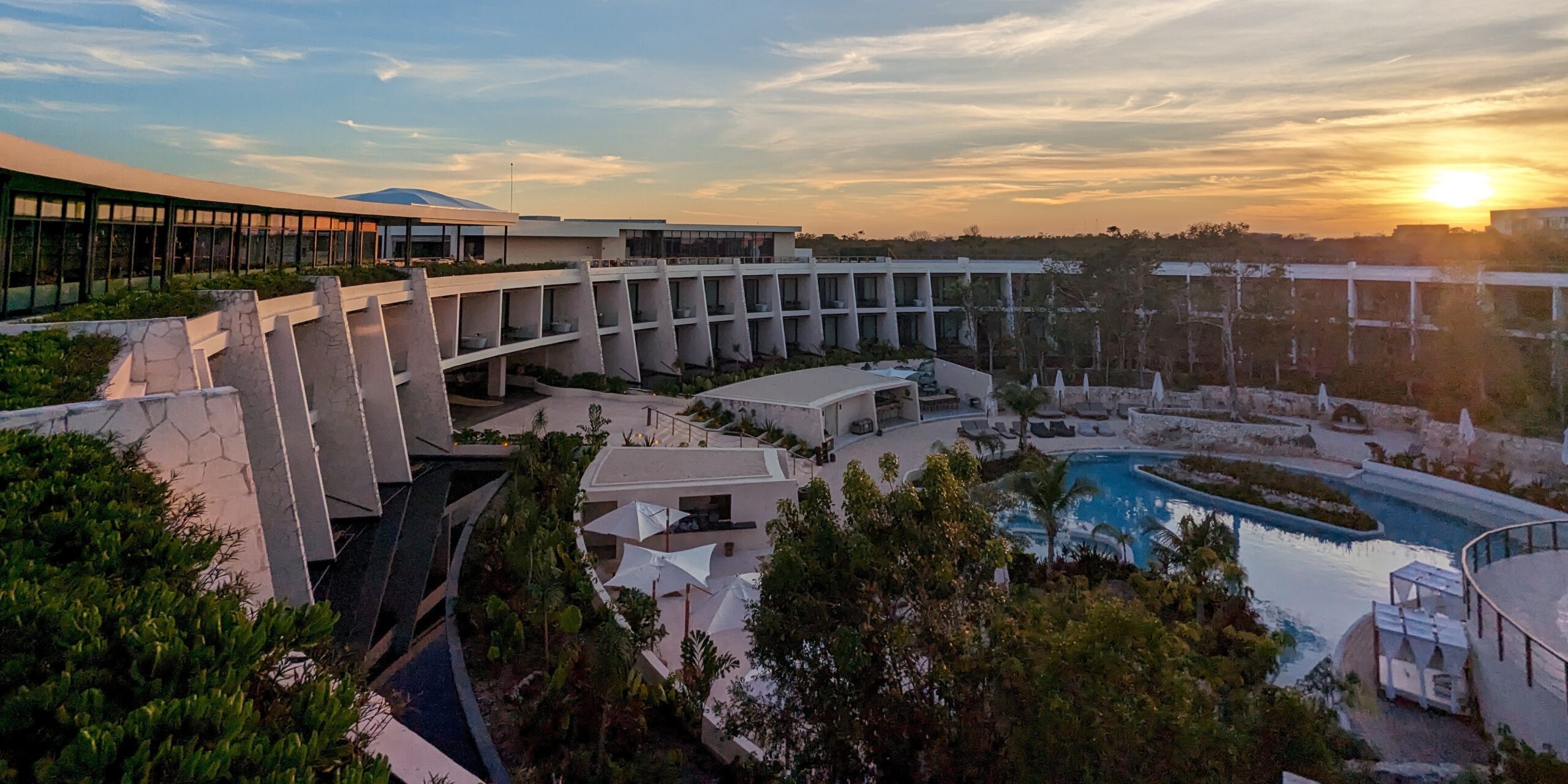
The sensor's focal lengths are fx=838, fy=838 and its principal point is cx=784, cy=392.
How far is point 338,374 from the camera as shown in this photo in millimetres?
19344

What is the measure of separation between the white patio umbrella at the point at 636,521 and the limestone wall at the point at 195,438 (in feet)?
24.3

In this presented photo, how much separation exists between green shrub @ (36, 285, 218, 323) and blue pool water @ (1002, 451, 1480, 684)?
18.1 m

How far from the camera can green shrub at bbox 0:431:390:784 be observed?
13.0 ft

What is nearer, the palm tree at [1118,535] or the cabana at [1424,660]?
the cabana at [1424,660]

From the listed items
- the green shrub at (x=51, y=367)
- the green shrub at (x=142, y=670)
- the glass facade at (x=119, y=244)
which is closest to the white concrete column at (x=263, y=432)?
the glass facade at (x=119, y=244)

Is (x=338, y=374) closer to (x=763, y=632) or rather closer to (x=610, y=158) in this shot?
(x=763, y=632)

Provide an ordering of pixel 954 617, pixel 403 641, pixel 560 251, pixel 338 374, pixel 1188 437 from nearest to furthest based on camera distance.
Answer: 1. pixel 954 617
2. pixel 403 641
3. pixel 338 374
4. pixel 1188 437
5. pixel 560 251

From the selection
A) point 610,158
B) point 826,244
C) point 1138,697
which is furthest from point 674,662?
point 826,244

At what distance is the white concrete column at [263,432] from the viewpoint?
13.7 metres

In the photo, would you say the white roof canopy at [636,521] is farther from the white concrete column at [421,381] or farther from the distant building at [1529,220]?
Result: the distant building at [1529,220]

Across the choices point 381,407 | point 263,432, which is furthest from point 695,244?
point 263,432

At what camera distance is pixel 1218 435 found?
104 feet

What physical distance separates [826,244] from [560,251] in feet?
140

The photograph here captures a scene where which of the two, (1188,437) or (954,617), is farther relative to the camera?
(1188,437)
